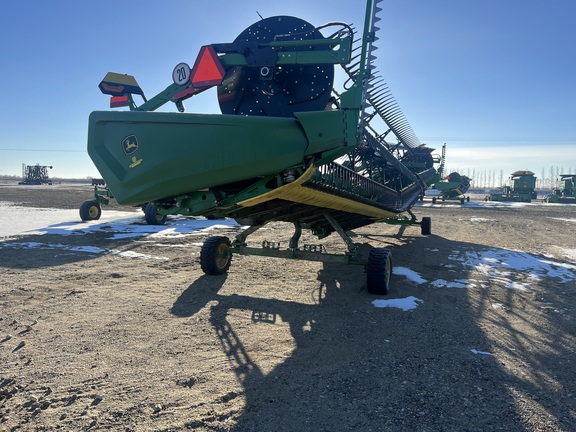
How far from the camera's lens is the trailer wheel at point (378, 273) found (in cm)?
521

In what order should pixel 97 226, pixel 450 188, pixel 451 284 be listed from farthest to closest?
1. pixel 450 188
2. pixel 97 226
3. pixel 451 284

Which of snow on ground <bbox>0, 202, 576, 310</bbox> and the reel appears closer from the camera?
the reel

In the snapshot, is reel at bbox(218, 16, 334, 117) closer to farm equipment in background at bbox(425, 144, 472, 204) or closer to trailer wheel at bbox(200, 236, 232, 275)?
trailer wheel at bbox(200, 236, 232, 275)

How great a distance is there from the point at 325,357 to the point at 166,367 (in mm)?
1399

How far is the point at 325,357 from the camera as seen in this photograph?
3.30 meters

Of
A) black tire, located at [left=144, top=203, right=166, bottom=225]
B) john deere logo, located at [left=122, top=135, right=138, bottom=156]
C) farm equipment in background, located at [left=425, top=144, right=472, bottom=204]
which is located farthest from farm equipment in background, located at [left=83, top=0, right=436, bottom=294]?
farm equipment in background, located at [left=425, top=144, right=472, bottom=204]

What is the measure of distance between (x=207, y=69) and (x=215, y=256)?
9.88 ft

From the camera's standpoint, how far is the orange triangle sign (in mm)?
4418

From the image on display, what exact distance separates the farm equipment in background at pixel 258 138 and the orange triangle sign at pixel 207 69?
0.01 meters

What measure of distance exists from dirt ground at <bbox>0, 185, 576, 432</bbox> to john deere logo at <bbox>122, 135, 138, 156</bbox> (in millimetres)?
1877

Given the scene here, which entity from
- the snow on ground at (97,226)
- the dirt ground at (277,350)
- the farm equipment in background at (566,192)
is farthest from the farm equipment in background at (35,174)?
the farm equipment in background at (566,192)

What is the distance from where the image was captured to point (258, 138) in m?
3.48

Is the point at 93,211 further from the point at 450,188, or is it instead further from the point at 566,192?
the point at 566,192

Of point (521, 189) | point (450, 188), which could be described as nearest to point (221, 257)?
point (450, 188)
